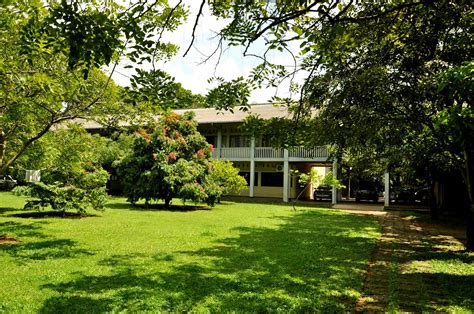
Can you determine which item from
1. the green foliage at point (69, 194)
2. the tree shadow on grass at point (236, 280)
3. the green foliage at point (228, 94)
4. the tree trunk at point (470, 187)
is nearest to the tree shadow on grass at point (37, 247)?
the tree shadow on grass at point (236, 280)

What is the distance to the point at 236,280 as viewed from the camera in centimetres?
584

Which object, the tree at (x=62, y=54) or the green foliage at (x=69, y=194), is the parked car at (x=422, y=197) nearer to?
the green foliage at (x=69, y=194)

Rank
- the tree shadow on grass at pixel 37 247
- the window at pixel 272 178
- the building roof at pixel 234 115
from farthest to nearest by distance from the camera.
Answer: the window at pixel 272 178 → the building roof at pixel 234 115 → the tree shadow on grass at pixel 37 247

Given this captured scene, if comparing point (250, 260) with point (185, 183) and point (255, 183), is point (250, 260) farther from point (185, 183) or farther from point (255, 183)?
point (255, 183)

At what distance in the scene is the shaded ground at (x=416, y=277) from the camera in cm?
A: 504

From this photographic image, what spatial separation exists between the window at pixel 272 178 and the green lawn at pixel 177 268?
16.6 metres

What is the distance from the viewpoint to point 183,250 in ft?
26.9

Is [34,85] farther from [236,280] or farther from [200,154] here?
[200,154]

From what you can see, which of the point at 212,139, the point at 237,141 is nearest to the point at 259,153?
the point at 237,141

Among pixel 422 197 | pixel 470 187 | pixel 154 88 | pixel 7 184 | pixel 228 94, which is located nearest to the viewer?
pixel 154 88

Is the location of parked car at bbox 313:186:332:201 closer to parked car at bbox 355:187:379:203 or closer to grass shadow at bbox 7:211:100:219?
parked car at bbox 355:187:379:203

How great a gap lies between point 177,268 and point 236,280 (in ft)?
3.94

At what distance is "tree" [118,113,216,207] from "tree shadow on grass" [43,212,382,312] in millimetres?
9115

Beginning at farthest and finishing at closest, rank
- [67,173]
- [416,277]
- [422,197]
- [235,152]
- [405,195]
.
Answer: [422,197] → [405,195] → [235,152] → [67,173] → [416,277]
